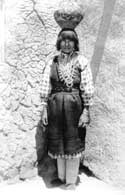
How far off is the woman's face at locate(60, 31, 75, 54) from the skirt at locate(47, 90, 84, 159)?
0.38 metres

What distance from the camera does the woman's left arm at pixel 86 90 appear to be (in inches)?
119

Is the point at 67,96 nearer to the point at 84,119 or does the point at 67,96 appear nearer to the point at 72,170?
the point at 84,119

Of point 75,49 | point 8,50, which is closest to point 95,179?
point 75,49

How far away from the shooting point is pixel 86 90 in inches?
119

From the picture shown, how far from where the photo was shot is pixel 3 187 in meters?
3.34

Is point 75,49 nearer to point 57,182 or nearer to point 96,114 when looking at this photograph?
point 96,114

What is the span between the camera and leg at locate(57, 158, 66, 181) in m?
3.33

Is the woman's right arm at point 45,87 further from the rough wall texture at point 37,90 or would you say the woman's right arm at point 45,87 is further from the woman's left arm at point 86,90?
the rough wall texture at point 37,90

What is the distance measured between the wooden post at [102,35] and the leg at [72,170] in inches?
33.2

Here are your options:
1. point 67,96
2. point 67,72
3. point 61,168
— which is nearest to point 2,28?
point 67,72

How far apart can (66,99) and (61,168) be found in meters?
0.76

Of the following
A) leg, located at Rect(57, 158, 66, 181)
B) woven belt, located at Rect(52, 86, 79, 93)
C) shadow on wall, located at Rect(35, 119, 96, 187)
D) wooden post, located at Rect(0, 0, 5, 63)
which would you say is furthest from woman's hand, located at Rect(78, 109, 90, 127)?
wooden post, located at Rect(0, 0, 5, 63)

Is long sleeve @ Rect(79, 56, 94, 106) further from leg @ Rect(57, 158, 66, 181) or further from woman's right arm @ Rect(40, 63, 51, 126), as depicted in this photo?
leg @ Rect(57, 158, 66, 181)

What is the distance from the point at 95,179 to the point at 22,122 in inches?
37.4
